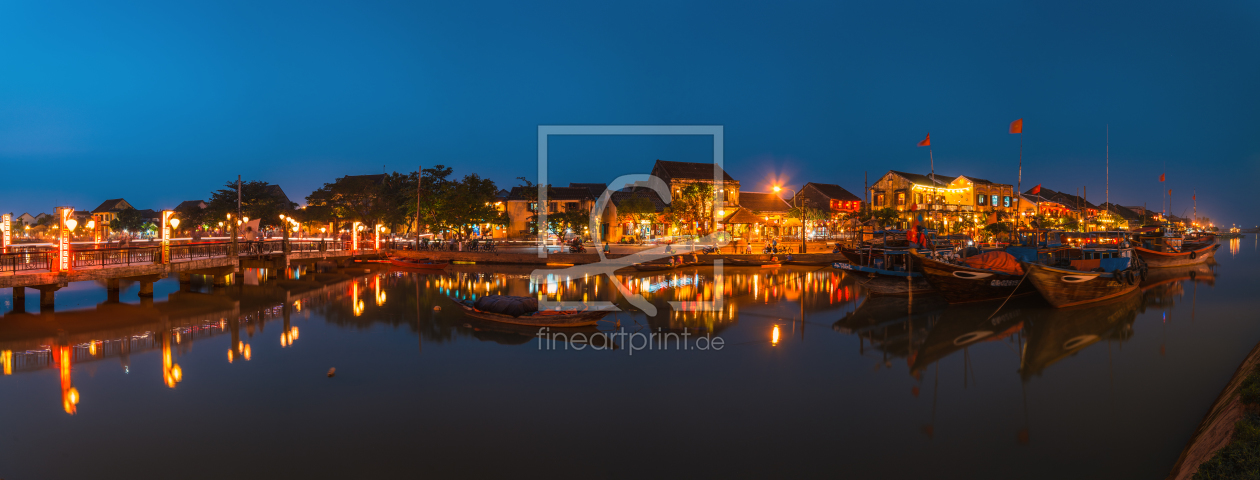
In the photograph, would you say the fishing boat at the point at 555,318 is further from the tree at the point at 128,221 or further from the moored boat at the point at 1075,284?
the tree at the point at 128,221

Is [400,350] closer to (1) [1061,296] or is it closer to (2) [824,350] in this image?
(2) [824,350]

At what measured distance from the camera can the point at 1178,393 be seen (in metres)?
12.1

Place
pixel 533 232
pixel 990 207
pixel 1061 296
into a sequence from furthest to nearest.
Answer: pixel 990 207 < pixel 533 232 < pixel 1061 296

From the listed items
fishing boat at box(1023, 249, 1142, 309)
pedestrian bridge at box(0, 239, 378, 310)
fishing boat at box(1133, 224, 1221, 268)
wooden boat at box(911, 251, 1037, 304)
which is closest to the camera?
pedestrian bridge at box(0, 239, 378, 310)

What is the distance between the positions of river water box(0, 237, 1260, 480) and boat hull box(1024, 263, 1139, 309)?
36.0 inches

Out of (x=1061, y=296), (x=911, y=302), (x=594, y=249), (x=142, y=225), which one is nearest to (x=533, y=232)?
(x=594, y=249)

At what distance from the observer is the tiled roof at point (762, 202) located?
64.1 m

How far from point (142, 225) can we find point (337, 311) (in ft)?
260

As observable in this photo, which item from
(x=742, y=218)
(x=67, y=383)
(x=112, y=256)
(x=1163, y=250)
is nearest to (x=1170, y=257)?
(x=1163, y=250)

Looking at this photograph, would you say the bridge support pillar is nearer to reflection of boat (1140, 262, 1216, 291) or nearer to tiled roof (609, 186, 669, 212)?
tiled roof (609, 186, 669, 212)

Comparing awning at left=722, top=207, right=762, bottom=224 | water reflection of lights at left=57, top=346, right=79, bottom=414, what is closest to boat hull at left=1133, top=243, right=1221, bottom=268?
awning at left=722, top=207, right=762, bottom=224

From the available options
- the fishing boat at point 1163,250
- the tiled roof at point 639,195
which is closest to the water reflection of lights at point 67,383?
the tiled roof at point 639,195

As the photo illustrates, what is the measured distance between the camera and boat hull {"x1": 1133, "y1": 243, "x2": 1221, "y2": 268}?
38.8m

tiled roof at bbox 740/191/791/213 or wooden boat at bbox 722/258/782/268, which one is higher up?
tiled roof at bbox 740/191/791/213
